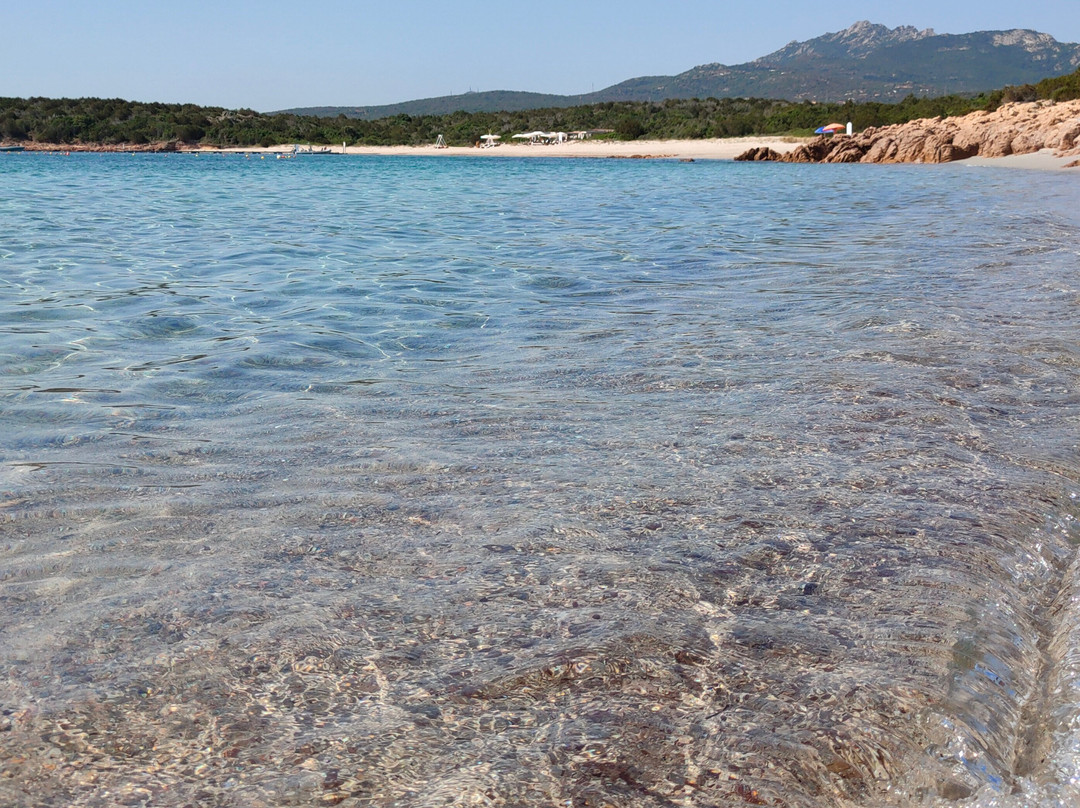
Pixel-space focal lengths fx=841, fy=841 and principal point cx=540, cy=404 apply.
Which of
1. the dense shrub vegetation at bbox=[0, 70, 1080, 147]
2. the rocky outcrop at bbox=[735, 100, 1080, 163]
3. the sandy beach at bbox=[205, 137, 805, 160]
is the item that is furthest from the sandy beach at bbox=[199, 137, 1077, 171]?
the rocky outcrop at bbox=[735, 100, 1080, 163]

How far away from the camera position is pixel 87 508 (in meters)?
3.04

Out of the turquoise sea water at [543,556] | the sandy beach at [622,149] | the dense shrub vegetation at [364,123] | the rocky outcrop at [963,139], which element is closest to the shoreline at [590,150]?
the sandy beach at [622,149]

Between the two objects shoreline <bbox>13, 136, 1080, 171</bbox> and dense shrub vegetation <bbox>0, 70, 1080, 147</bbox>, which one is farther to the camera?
dense shrub vegetation <bbox>0, 70, 1080, 147</bbox>

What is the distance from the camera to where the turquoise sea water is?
1.77m

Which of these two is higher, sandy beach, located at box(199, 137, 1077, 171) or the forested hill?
the forested hill

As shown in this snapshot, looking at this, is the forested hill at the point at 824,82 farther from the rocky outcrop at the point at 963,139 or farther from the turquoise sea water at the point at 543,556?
the turquoise sea water at the point at 543,556

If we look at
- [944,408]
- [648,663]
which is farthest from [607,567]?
[944,408]

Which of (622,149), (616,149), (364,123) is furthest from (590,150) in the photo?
(364,123)

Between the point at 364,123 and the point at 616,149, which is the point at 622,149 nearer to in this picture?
the point at 616,149

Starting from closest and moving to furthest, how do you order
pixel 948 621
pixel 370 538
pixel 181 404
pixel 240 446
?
pixel 948 621
pixel 370 538
pixel 240 446
pixel 181 404

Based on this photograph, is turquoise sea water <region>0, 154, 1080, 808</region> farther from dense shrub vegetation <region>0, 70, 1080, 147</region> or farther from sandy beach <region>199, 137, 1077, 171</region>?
dense shrub vegetation <region>0, 70, 1080, 147</region>

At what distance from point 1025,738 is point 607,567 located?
117cm

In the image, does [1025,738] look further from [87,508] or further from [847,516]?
[87,508]

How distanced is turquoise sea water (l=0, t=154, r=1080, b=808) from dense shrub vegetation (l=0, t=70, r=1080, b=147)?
65226 mm
